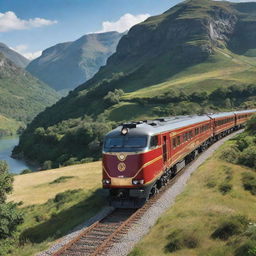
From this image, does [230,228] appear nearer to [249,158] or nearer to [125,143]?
[125,143]

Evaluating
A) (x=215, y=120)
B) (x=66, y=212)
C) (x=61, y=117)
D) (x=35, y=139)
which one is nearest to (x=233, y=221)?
(x=66, y=212)

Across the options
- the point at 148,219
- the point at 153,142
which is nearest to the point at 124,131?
the point at 153,142

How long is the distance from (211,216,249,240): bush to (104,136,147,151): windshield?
6.61 metres

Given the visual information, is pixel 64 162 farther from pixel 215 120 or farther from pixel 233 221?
pixel 233 221

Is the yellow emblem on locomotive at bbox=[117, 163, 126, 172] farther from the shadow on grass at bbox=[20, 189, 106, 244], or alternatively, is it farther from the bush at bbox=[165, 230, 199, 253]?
the bush at bbox=[165, 230, 199, 253]

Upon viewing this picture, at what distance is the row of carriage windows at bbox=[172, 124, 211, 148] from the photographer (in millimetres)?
27625

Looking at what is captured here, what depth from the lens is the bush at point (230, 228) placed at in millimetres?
16156

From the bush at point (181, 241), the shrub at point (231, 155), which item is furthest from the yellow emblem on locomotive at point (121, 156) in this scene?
the shrub at point (231, 155)

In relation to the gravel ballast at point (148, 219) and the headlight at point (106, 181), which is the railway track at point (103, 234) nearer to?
the gravel ballast at point (148, 219)

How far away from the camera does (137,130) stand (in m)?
21.7

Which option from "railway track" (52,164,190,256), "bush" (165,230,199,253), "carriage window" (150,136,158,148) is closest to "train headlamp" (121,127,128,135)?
"carriage window" (150,136,158,148)

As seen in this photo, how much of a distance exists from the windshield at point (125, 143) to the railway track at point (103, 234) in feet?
12.3

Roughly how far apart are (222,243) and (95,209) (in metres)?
10.2

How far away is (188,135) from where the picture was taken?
32.6 m
